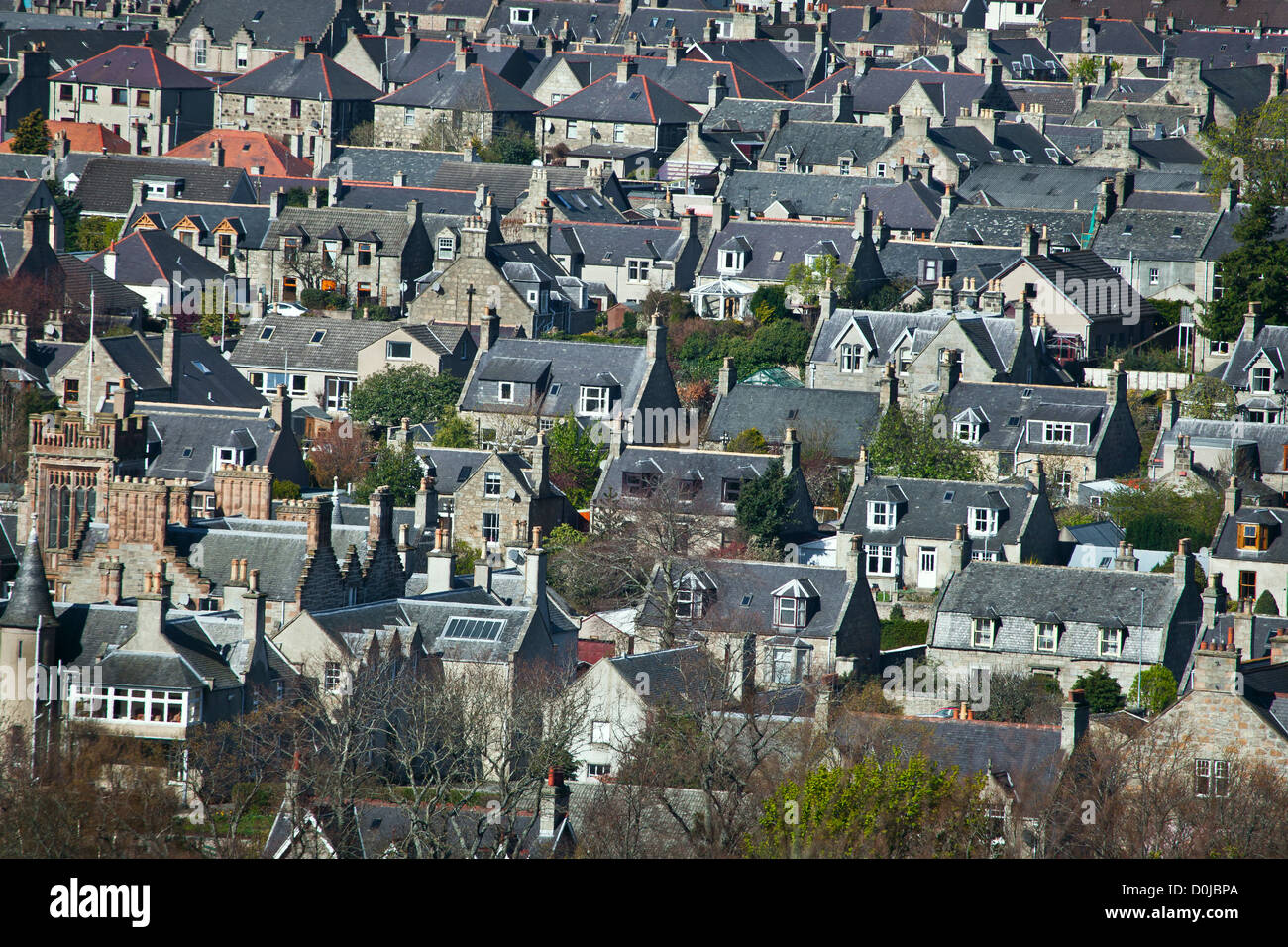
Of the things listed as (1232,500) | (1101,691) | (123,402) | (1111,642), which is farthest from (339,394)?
(1101,691)

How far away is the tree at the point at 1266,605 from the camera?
56000mm

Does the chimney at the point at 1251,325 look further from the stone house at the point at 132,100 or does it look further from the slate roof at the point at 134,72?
the slate roof at the point at 134,72

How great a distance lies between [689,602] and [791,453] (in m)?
9.63

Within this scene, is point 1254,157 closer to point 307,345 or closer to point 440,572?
point 307,345

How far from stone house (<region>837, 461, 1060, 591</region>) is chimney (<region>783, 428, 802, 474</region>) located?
1861 mm

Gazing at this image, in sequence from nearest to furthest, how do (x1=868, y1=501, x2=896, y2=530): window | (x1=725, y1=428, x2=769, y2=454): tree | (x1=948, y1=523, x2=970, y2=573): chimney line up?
(x1=948, y1=523, x2=970, y2=573): chimney, (x1=868, y1=501, x2=896, y2=530): window, (x1=725, y1=428, x2=769, y2=454): tree

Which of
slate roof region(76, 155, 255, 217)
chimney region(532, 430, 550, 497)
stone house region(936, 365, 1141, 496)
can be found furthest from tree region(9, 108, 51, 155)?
stone house region(936, 365, 1141, 496)

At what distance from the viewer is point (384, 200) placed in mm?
93000

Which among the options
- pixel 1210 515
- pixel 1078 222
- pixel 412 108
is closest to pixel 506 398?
pixel 1210 515

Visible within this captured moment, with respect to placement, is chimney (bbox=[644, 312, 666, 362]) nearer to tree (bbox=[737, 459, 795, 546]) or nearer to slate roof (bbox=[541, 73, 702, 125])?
tree (bbox=[737, 459, 795, 546])

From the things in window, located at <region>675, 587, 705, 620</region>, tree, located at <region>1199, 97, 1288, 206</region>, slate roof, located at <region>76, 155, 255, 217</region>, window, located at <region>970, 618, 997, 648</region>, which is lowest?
window, located at <region>970, 618, 997, 648</region>

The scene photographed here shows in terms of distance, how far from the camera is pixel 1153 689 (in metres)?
49.3

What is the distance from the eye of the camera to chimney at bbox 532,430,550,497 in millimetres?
60875
